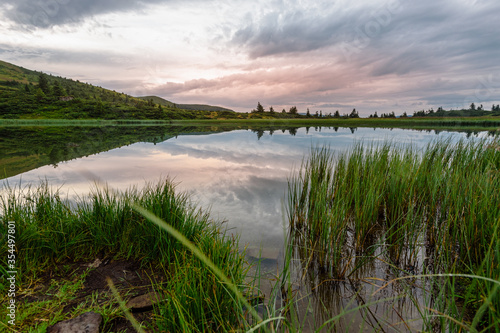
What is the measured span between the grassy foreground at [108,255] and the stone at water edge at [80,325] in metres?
0.10

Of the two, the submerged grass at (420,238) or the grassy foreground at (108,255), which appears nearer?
the grassy foreground at (108,255)

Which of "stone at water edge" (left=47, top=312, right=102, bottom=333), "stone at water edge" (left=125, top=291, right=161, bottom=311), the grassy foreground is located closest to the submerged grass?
Answer: the grassy foreground

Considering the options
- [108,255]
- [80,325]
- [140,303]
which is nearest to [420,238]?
[140,303]

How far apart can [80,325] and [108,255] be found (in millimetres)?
1434

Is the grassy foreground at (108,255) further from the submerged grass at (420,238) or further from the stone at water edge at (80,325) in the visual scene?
the submerged grass at (420,238)

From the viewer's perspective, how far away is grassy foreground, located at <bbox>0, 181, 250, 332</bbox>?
2.20 meters

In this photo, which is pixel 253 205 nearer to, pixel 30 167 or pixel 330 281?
pixel 330 281

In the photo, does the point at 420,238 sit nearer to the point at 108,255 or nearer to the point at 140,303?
the point at 140,303

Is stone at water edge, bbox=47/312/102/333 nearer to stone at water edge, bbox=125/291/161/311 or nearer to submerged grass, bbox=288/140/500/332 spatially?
stone at water edge, bbox=125/291/161/311

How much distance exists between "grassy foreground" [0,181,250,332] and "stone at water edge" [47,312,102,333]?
0.10 metres

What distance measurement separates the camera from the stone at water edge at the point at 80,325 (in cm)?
207

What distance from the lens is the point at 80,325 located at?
2.11 meters

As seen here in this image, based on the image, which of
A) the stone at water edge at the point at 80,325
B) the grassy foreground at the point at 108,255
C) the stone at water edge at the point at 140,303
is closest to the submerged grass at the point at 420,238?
the grassy foreground at the point at 108,255

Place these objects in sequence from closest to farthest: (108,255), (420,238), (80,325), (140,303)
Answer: (80,325), (140,303), (108,255), (420,238)
